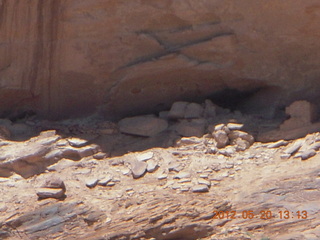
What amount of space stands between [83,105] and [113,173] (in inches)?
33.1

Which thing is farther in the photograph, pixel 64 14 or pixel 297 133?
pixel 64 14

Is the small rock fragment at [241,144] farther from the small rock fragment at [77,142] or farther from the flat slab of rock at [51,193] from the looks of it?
the flat slab of rock at [51,193]

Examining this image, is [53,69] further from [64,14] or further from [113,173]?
[113,173]

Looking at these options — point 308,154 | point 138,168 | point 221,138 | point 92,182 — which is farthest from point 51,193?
point 308,154

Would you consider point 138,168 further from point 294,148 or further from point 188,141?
point 294,148

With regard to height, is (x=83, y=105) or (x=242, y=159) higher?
(x=83, y=105)

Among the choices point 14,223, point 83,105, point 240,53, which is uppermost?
point 240,53

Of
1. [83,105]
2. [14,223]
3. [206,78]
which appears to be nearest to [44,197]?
[14,223]

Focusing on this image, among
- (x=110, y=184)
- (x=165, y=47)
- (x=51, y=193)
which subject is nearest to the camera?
(x=51, y=193)

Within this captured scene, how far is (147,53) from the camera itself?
4.64m

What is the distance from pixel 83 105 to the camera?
4.81 meters
